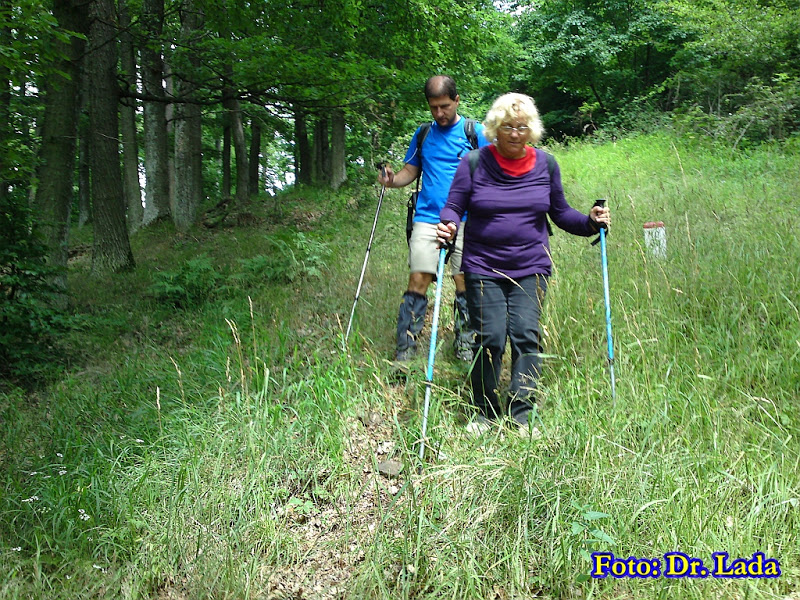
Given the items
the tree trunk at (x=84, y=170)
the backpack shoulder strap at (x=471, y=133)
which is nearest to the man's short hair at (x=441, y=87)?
the backpack shoulder strap at (x=471, y=133)

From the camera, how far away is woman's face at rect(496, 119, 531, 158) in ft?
12.1

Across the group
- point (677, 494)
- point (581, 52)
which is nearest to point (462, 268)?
point (677, 494)

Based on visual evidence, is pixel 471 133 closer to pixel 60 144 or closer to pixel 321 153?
pixel 60 144

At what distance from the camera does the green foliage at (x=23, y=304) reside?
6.14 metres

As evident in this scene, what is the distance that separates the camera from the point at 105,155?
9961mm

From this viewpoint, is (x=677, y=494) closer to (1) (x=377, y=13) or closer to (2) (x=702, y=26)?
(1) (x=377, y=13)

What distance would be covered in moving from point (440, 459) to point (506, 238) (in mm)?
1403

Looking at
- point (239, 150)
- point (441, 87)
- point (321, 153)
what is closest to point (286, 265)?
point (441, 87)

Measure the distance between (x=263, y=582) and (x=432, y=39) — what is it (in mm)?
11546

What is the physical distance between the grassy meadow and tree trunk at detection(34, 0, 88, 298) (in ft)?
9.86

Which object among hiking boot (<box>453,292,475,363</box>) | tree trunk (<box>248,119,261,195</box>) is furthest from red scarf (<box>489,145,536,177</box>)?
tree trunk (<box>248,119,261,195</box>)

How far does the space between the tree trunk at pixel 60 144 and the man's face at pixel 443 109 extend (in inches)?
233

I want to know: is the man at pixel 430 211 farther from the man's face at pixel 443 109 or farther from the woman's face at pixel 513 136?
the woman's face at pixel 513 136

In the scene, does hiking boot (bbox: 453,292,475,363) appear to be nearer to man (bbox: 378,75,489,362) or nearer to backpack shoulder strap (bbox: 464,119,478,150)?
man (bbox: 378,75,489,362)
